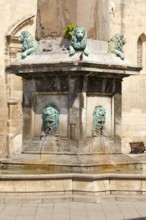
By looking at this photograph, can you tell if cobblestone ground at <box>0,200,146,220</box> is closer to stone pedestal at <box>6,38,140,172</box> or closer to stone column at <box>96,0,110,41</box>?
stone pedestal at <box>6,38,140,172</box>

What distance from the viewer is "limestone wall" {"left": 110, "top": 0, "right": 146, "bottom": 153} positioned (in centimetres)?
3055

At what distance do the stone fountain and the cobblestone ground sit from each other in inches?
40.8

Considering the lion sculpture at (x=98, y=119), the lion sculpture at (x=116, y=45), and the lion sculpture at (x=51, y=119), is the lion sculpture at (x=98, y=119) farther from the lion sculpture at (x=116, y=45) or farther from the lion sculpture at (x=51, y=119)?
the lion sculpture at (x=116, y=45)

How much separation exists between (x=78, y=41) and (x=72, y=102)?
1013 millimetres

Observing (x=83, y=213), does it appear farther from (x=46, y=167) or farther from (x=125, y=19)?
(x=125, y=19)

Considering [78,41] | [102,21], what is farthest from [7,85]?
[78,41]

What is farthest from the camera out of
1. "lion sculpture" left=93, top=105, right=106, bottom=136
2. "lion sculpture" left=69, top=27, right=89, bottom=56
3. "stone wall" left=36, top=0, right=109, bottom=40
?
"stone wall" left=36, top=0, right=109, bottom=40

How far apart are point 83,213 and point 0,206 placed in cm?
128

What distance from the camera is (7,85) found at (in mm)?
26125

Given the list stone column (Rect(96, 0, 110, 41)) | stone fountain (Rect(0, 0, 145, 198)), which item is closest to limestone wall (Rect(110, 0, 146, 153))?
stone column (Rect(96, 0, 110, 41))

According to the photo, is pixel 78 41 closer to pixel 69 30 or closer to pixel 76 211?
pixel 69 30

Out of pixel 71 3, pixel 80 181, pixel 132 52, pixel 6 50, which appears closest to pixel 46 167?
pixel 80 181

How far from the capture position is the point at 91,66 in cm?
1082

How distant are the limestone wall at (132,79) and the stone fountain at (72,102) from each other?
60.8ft
